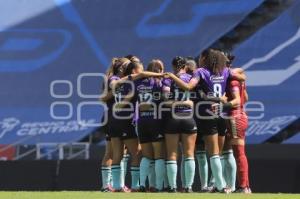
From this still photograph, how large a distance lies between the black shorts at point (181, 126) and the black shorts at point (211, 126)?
111 millimetres

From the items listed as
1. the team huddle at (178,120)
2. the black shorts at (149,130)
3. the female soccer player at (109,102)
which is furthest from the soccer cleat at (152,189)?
the black shorts at (149,130)

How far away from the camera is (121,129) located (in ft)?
26.6

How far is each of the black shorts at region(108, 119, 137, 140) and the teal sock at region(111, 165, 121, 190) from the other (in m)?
0.33

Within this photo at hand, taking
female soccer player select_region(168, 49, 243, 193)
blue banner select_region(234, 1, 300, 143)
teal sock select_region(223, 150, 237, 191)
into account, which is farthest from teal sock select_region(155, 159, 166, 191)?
blue banner select_region(234, 1, 300, 143)

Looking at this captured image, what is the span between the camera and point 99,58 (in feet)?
41.0

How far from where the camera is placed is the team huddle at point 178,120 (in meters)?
7.77

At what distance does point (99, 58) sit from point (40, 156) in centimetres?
188

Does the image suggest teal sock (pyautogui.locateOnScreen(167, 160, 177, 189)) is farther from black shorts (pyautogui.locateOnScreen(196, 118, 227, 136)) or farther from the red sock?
the red sock

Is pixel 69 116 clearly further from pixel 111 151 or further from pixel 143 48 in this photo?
pixel 111 151

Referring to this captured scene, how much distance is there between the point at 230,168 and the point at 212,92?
82 cm

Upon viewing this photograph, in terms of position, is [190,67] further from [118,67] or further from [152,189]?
[152,189]

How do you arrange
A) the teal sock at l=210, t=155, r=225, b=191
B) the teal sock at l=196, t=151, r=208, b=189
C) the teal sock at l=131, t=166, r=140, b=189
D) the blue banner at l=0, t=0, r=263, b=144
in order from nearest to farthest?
1. the teal sock at l=210, t=155, r=225, b=191
2. the teal sock at l=196, t=151, r=208, b=189
3. the teal sock at l=131, t=166, r=140, b=189
4. the blue banner at l=0, t=0, r=263, b=144

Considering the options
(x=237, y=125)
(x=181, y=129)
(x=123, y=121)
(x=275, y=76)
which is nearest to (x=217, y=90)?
(x=237, y=125)

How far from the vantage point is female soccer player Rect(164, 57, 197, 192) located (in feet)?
25.4
